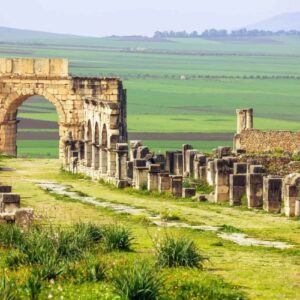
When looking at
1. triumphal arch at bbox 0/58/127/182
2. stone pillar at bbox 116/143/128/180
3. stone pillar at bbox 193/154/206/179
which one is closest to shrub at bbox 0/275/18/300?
stone pillar at bbox 116/143/128/180

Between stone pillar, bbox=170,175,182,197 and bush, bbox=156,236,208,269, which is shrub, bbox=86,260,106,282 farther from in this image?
stone pillar, bbox=170,175,182,197

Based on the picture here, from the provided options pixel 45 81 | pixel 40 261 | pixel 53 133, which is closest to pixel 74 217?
pixel 40 261

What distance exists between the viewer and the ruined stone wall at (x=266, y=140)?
201ft

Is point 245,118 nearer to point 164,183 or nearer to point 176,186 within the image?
point 164,183

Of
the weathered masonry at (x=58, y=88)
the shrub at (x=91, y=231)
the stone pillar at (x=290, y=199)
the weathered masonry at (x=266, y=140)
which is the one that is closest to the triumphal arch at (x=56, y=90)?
the weathered masonry at (x=58, y=88)

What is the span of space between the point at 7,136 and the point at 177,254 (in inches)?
1657

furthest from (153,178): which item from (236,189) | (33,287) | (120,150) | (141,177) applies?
(33,287)

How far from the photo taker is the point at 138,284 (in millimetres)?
24672

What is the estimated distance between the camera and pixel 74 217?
3881 centimetres

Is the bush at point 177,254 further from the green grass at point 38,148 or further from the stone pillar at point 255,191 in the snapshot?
the green grass at point 38,148

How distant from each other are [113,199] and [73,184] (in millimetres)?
6986

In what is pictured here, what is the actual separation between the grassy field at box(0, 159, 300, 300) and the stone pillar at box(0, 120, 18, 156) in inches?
565

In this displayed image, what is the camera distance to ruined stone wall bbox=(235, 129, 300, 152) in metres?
61.2

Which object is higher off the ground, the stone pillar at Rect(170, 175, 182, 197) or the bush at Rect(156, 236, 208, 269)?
the bush at Rect(156, 236, 208, 269)
